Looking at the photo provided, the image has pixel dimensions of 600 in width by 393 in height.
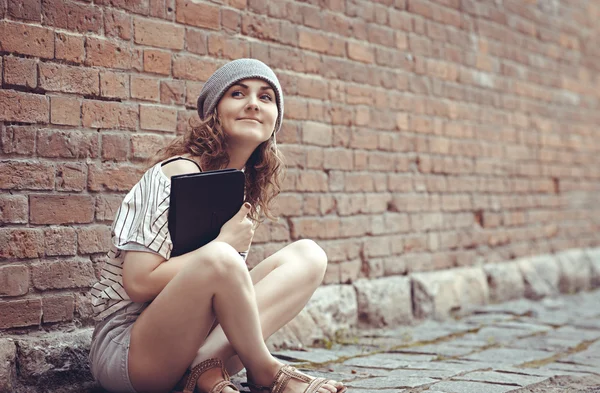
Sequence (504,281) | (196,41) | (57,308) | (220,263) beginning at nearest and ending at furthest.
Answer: (220,263) < (57,308) < (196,41) < (504,281)

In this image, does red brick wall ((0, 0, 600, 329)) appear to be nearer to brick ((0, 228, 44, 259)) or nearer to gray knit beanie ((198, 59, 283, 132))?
brick ((0, 228, 44, 259))

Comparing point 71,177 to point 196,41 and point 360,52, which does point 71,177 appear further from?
point 360,52

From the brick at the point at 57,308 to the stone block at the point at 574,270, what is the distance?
15.6 ft

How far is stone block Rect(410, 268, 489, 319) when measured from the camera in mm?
5086

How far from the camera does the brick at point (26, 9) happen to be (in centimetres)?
294

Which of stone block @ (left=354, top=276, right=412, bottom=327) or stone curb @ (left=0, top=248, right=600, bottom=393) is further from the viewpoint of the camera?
stone block @ (left=354, top=276, right=412, bottom=327)

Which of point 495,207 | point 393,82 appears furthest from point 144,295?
point 495,207

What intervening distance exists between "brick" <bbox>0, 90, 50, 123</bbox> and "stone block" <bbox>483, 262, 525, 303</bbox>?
12.5 ft

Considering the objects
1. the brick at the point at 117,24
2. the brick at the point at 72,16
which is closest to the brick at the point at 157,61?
the brick at the point at 117,24

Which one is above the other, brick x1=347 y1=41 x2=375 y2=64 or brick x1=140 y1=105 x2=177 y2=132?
brick x1=347 y1=41 x2=375 y2=64

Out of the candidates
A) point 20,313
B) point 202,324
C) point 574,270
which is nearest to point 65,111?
point 20,313

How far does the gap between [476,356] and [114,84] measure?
216 centimetres

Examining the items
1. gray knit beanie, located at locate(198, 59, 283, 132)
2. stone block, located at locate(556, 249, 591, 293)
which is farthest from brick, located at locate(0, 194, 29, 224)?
stone block, located at locate(556, 249, 591, 293)

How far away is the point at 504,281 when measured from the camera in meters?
6.05
